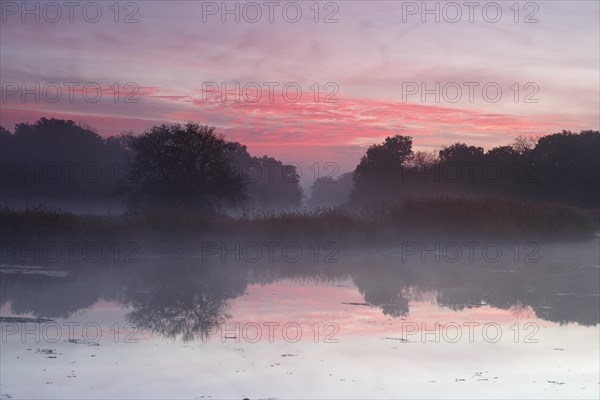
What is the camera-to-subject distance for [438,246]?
23703mm

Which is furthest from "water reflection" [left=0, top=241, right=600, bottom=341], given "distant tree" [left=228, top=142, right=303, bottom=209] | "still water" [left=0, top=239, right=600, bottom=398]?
"distant tree" [left=228, top=142, right=303, bottom=209]

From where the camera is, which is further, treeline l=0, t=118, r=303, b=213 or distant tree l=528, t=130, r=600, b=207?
distant tree l=528, t=130, r=600, b=207

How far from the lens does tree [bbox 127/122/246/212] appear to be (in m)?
31.9

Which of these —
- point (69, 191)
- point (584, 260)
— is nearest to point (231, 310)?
point (584, 260)

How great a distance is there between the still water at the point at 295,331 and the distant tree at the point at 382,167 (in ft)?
124

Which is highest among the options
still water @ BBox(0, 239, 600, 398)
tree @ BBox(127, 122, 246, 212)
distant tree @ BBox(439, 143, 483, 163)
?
distant tree @ BBox(439, 143, 483, 163)

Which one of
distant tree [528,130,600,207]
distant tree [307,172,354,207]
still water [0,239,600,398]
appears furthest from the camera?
distant tree [307,172,354,207]

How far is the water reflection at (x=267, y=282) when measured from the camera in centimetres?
1202

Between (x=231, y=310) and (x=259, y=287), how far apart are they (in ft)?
9.12

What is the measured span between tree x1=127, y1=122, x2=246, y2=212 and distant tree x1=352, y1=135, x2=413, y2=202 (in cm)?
2403

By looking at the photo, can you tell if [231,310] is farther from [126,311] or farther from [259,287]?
[259,287]

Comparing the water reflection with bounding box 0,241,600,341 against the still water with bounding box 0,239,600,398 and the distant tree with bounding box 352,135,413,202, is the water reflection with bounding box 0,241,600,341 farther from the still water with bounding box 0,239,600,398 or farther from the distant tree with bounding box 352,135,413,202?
the distant tree with bounding box 352,135,413,202

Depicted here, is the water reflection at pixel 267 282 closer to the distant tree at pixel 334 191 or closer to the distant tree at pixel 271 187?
the distant tree at pixel 271 187

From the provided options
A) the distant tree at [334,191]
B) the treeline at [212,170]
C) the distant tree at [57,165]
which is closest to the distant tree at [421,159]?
the treeline at [212,170]
